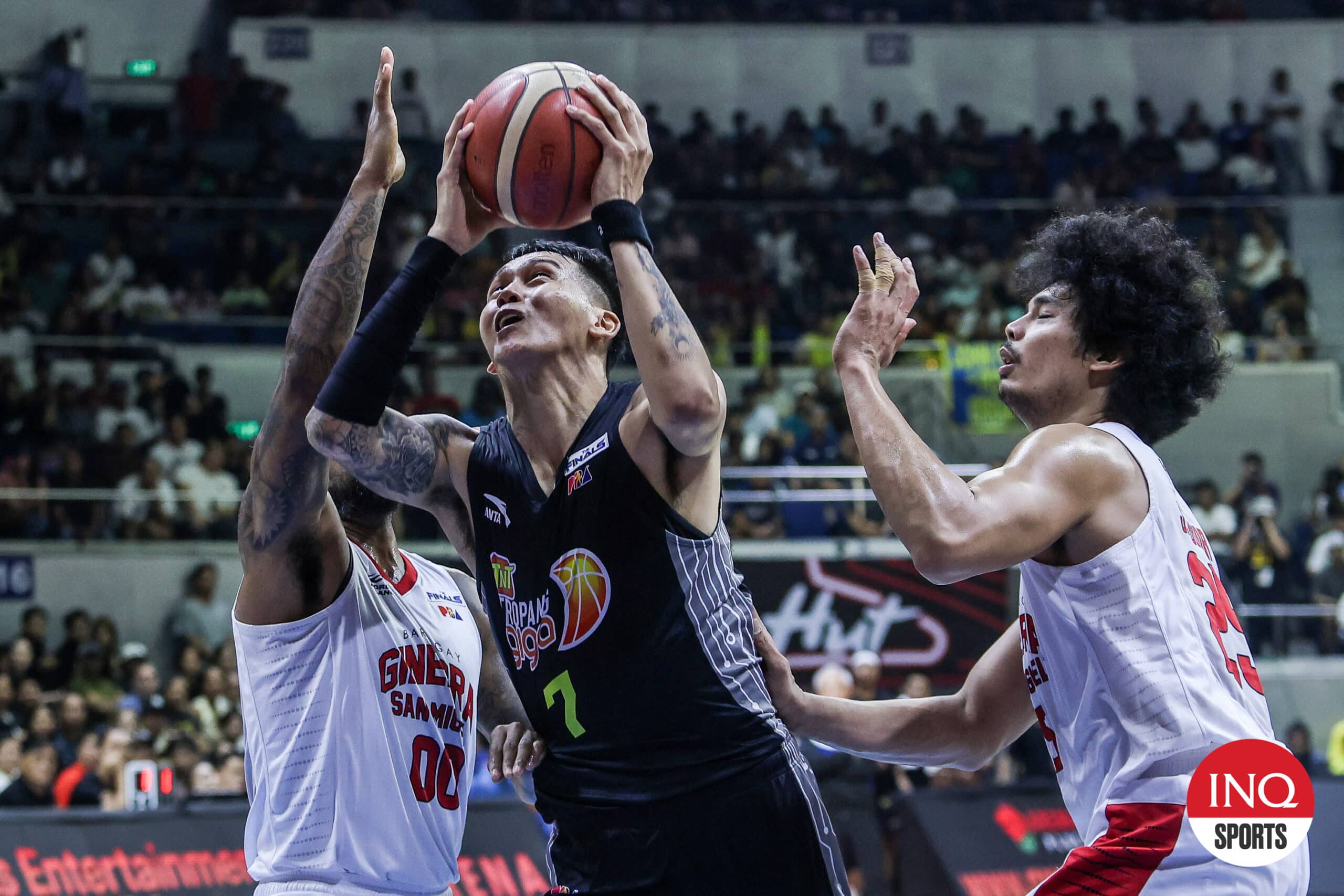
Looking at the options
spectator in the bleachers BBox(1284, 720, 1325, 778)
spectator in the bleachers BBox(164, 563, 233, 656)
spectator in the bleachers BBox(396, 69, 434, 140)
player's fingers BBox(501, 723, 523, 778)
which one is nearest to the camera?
player's fingers BBox(501, 723, 523, 778)

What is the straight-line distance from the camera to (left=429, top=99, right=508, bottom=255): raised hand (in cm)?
347

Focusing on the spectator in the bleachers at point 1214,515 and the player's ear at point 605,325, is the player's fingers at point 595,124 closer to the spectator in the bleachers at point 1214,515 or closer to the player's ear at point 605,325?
the player's ear at point 605,325

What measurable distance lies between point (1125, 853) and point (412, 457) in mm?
1973

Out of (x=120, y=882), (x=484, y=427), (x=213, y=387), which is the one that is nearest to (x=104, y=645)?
(x=213, y=387)

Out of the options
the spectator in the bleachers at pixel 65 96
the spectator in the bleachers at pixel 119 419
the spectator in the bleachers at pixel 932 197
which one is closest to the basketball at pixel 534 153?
the spectator in the bleachers at pixel 119 419

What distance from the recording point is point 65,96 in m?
19.2

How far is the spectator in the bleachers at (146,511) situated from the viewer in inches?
524

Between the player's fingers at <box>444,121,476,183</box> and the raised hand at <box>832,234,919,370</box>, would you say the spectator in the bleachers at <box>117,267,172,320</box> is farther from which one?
the raised hand at <box>832,234,919,370</box>

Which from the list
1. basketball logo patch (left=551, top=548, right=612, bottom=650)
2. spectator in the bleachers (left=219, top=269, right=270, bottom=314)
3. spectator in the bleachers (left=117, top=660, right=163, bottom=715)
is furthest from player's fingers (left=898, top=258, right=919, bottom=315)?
spectator in the bleachers (left=219, top=269, right=270, bottom=314)

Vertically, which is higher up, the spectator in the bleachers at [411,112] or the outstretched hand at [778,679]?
the spectator in the bleachers at [411,112]

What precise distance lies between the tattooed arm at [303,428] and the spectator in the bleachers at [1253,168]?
19.1 metres

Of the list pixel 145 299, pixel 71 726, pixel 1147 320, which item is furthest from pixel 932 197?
pixel 1147 320

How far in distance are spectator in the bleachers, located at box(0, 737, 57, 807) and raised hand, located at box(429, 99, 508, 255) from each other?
7414 mm

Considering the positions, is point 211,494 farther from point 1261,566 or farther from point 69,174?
point 1261,566
